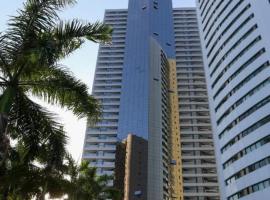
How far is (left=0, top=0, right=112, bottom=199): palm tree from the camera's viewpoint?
980cm

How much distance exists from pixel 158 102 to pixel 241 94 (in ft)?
177

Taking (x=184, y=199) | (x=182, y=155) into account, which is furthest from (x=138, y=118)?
(x=184, y=199)

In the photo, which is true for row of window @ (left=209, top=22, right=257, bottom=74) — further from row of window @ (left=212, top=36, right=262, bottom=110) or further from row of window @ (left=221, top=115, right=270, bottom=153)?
row of window @ (left=221, top=115, right=270, bottom=153)

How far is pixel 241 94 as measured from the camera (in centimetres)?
6050

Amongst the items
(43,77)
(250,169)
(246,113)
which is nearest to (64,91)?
(43,77)

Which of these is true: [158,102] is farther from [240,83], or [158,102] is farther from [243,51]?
[240,83]

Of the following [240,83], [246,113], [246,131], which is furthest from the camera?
[240,83]

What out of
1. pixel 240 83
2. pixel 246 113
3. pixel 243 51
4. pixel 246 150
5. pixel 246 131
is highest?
pixel 243 51

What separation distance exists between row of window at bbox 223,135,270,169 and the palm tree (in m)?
46.9

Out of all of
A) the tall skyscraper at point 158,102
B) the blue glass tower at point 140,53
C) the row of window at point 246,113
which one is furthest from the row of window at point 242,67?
the blue glass tower at point 140,53

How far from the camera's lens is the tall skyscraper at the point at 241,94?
2110 inches

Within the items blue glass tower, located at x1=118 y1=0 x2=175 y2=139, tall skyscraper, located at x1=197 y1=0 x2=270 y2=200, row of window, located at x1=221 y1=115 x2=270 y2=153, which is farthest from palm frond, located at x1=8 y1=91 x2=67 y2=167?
blue glass tower, located at x1=118 y1=0 x2=175 y2=139

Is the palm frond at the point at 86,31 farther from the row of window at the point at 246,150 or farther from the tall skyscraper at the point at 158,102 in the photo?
the tall skyscraper at the point at 158,102

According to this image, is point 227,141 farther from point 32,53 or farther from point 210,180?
point 32,53
